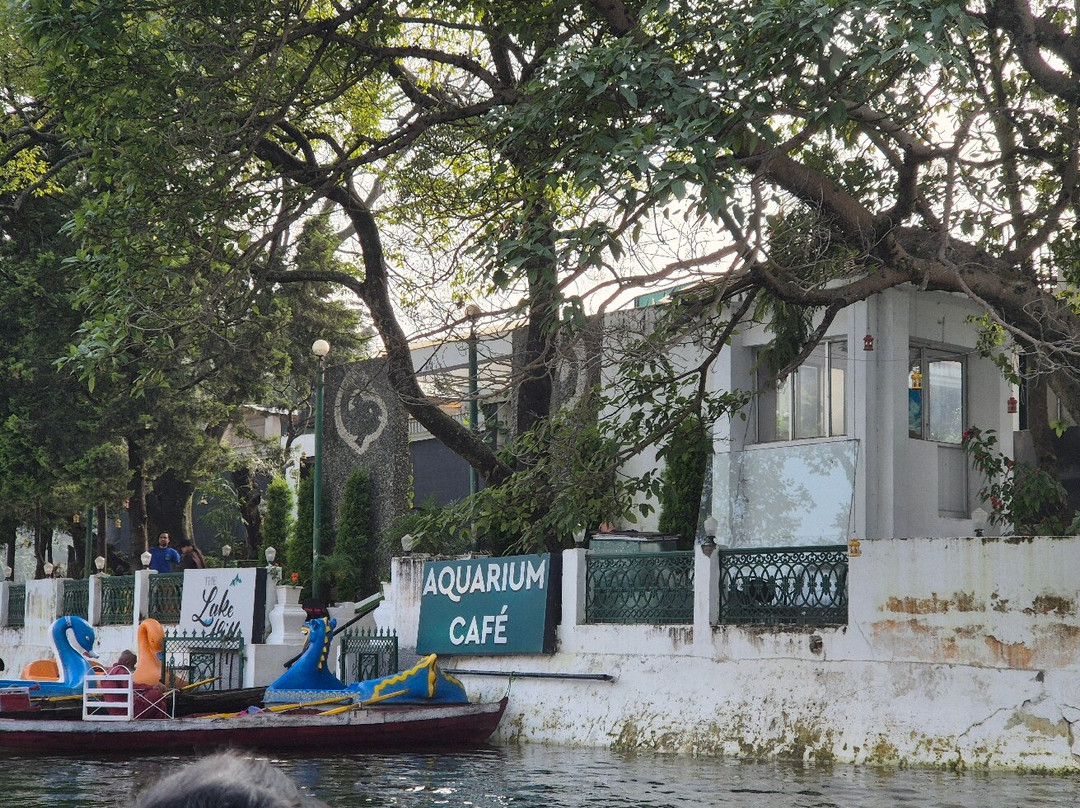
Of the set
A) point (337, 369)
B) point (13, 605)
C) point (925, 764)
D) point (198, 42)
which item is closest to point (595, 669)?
point (925, 764)

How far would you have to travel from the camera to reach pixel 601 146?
10.9 meters

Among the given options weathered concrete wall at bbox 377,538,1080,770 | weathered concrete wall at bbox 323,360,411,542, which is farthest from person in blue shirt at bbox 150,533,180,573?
weathered concrete wall at bbox 377,538,1080,770

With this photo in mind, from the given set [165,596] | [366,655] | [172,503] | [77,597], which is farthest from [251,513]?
[366,655]

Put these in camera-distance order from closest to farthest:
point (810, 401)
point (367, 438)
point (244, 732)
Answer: point (244, 732) → point (810, 401) → point (367, 438)

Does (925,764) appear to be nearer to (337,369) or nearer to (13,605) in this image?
(337,369)

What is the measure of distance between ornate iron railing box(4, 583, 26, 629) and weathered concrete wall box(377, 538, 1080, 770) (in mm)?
15583

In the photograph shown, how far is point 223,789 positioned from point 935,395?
1872 cm

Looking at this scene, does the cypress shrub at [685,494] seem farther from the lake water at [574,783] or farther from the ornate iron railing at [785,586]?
the lake water at [574,783]

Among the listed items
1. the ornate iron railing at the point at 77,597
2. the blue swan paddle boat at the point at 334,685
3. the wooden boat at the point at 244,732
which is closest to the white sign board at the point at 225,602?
the blue swan paddle boat at the point at 334,685

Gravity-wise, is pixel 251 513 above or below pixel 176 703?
above

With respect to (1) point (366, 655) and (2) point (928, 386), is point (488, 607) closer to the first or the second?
(1) point (366, 655)

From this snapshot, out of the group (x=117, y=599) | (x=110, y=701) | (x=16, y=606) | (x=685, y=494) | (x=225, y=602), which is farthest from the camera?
(x=16, y=606)

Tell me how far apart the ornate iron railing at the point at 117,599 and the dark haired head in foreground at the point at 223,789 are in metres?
23.1

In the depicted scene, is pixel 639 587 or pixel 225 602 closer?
pixel 639 587
